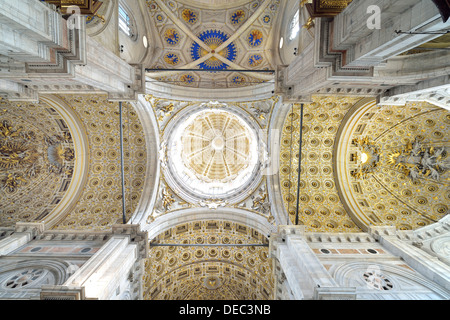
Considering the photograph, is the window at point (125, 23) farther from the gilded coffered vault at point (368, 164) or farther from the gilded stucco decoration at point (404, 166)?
the gilded stucco decoration at point (404, 166)

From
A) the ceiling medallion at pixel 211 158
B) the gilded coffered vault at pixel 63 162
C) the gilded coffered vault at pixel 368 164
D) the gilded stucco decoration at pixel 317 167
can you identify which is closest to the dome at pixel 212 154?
the ceiling medallion at pixel 211 158

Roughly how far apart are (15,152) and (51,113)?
4375 millimetres

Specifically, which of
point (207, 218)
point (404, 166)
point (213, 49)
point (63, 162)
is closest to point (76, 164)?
point (63, 162)

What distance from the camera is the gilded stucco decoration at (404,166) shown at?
41.0ft

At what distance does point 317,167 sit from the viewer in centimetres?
1577

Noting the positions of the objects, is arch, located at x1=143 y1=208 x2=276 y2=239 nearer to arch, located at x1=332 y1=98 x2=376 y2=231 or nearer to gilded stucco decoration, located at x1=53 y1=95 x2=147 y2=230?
gilded stucco decoration, located at x1=53 y1=95 x2=147 y2=230

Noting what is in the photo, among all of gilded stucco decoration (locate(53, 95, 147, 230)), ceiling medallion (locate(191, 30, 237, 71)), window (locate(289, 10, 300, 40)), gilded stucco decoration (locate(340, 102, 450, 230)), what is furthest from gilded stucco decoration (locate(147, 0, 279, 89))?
gilded stucco decoration (locate(340, 102, 450, 230))

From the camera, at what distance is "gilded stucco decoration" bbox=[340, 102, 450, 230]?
41.0 ft

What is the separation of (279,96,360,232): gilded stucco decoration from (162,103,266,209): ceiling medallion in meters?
2.83

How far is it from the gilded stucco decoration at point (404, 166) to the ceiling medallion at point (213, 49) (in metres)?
10.8

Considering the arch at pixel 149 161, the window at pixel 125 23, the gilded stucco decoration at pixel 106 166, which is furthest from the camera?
the arch at pixel 149 161

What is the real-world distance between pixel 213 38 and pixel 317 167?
42.1ft

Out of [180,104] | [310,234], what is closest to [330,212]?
[310,234]

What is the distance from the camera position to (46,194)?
611 inches
